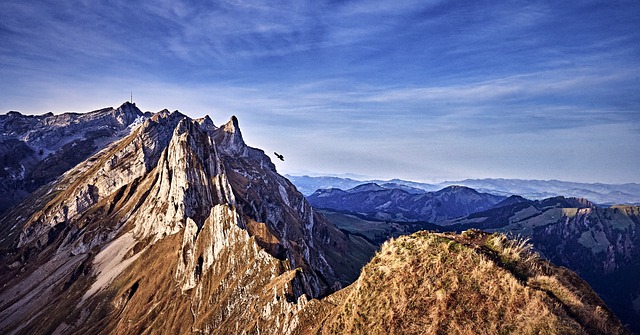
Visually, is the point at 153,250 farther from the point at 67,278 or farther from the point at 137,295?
the point at 67,278

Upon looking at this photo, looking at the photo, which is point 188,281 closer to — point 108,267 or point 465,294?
point 108,267

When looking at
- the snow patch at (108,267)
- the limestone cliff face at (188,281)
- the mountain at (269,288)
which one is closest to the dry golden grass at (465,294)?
the mountain at (269,288)

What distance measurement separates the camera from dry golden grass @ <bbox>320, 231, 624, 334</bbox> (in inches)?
1206

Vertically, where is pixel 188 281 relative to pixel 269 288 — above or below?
below

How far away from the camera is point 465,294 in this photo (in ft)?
114

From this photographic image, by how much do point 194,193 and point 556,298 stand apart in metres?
174

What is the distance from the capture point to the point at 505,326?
31453mm

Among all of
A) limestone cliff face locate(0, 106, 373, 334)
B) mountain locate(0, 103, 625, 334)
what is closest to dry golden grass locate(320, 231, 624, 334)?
mountain locate(0, 103, 625, 334)

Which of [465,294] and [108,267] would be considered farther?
[108,267]

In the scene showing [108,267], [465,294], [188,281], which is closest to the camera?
[465,294]

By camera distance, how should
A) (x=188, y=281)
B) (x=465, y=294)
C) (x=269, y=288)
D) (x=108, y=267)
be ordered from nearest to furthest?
1. (x=465, y=294)
2. (x=269, y=288)
3. (x=188, y=281)
4. (x=108, y=267)

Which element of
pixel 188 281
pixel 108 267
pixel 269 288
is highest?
pixel 269 288

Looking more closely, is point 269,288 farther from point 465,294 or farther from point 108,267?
point 108,267

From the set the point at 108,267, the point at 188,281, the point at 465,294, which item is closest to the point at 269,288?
the point at 465,294
